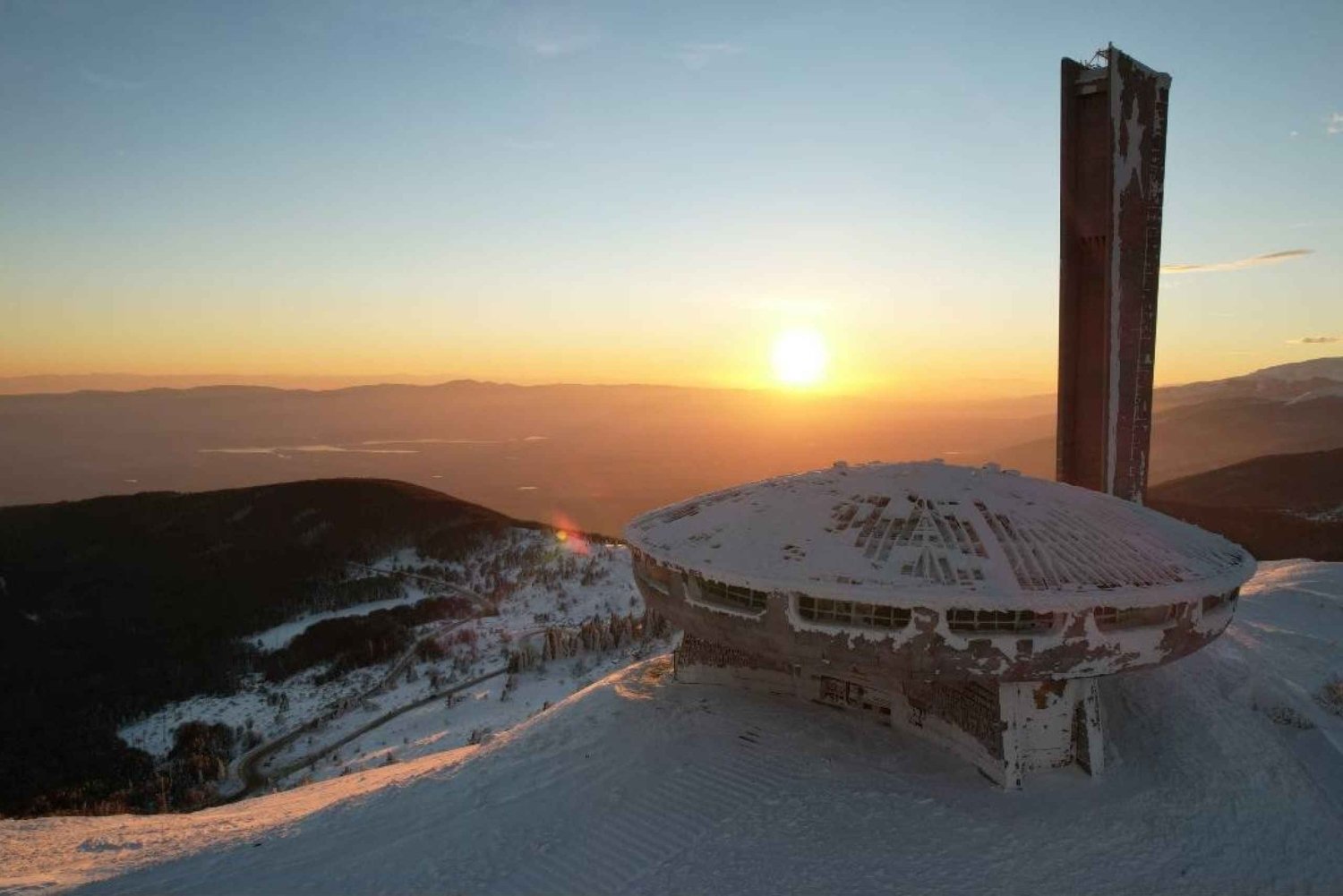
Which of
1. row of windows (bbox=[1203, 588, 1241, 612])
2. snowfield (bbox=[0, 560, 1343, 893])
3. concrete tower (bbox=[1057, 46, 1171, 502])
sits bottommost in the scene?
snowfield (bbox=[0, 560, 1343, 893])

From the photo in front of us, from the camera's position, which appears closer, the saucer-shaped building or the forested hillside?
the saucer-shaped building

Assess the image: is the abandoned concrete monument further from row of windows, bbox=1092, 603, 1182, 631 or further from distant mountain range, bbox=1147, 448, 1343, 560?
distant mountain range, bbox=1147, 448, 1343, 560

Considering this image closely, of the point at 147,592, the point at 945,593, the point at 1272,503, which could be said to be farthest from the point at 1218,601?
the point at 1272,503

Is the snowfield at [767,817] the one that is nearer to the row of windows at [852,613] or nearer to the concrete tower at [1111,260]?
the row of windows at [852,613]

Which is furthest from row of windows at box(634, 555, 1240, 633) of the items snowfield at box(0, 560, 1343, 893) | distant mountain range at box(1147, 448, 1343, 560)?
distant mountain range at box(1147, 448, 1343, 560)

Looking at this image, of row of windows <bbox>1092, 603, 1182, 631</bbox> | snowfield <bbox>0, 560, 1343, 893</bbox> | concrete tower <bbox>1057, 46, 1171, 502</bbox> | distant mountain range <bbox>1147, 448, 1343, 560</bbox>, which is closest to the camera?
snowfield <bbox>0, 560, 1343, 893</bbox>

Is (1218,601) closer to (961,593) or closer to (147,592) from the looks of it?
(961,593)
